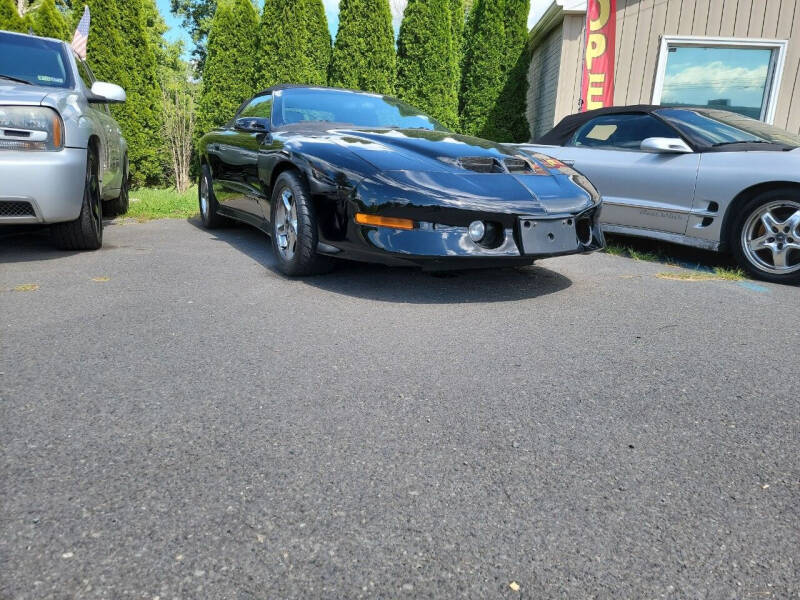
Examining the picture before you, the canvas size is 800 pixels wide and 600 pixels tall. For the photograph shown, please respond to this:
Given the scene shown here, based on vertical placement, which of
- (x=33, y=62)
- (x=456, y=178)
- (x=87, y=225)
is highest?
(x=33, y=62)

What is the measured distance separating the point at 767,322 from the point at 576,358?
1.36 m

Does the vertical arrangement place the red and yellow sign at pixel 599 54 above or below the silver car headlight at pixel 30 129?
above

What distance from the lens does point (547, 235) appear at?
3.49 metres

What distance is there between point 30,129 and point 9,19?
33.0 feet

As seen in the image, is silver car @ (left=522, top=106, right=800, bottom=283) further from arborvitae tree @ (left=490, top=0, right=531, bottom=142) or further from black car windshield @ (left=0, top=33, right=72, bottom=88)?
arborvitae tree @ (left=490, top=0, right=531, bottom=142)

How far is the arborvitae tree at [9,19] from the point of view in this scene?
11578 mm

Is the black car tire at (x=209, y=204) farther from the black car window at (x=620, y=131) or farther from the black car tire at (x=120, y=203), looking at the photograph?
the black car window at (x=620, y=131)

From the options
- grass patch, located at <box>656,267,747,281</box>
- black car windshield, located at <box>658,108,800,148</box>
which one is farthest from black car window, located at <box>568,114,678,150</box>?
grass patch, located at <box>656,267,747,281</box>

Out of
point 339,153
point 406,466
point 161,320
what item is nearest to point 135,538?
point 406,466

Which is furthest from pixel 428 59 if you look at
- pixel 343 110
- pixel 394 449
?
pixel 394 449

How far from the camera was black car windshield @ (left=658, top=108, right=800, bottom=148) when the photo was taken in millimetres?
4902

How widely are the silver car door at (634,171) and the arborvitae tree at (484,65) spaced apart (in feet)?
22.4

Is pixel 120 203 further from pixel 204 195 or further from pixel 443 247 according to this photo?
pixel 443 247

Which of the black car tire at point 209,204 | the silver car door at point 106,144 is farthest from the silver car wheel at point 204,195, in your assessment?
the silver car door at point 106,144
